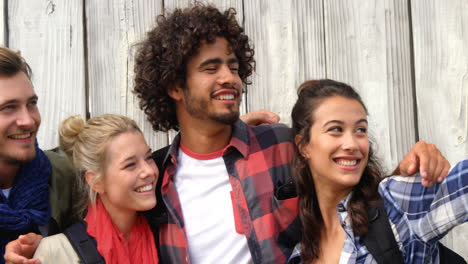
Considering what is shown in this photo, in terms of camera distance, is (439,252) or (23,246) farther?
(23,246)

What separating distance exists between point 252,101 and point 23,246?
50.6 inches

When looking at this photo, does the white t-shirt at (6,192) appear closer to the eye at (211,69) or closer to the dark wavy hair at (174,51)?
the dark wavy hair at (174,51)

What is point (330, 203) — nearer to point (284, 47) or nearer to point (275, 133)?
point (275, 133)

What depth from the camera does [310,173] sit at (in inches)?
99.9

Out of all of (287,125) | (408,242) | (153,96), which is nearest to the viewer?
(408,242)

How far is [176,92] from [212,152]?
0.41 metres

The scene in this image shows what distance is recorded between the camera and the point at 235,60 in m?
2.77

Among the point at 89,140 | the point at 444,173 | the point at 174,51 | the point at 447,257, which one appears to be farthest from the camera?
the point at 174,51

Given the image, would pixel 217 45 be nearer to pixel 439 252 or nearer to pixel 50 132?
pixel 50 132

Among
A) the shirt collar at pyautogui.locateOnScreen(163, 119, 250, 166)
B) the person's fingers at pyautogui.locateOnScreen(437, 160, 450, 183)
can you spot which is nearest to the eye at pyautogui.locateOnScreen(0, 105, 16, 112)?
the shirt collar at pyautogui.locateOnScreen(163, 119, 250, 166)

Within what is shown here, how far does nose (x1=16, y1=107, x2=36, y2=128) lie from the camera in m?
2.40

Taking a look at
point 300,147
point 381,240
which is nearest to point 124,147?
point 300,147

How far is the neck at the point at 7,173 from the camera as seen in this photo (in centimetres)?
248

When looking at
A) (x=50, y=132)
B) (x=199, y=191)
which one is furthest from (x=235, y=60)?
(x=50, y=132)
